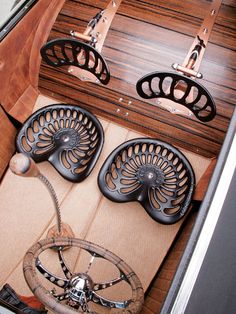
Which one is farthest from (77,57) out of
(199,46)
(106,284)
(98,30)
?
(106,284)

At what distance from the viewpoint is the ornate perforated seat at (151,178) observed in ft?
6.85

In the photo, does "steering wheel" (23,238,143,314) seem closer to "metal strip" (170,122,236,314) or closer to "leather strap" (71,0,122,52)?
"metal strip" (170,122,236,314)

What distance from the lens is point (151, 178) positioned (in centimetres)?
214

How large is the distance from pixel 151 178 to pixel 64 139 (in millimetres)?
515

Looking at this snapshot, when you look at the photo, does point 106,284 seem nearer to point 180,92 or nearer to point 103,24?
point 180,92

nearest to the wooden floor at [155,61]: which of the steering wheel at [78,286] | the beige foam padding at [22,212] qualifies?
the beige foam padding at [22,212]

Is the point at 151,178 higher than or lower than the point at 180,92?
lower

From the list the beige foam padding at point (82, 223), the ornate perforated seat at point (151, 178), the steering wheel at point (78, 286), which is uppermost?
the ornate perforated seat at point (151, 178)

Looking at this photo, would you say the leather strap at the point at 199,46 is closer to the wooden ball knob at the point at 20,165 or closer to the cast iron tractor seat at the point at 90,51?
the cast iron tractor seat at the point at 90,51

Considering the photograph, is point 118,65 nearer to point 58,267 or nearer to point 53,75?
point 53,75

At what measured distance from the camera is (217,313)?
1005 mm

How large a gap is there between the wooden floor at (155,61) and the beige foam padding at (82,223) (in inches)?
7.0

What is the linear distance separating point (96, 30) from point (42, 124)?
0.59 metres

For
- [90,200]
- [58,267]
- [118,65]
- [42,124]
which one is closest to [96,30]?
[118,65]
